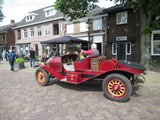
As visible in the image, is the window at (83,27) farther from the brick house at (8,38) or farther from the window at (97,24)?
the brick house at (8,38)

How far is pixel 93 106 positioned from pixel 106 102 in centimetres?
49


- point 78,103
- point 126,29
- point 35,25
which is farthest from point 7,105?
point 35,25

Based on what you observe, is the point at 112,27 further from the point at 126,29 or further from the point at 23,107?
the point at 23,107

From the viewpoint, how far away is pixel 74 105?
3961mm

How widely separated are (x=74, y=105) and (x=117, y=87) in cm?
133

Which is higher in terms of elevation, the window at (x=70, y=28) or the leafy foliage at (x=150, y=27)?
the window at (x=70, y=28)

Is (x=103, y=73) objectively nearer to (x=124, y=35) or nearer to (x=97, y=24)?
(x=124, y=35)

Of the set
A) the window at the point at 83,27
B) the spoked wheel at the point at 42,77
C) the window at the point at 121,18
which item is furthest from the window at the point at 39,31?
the spoked wheel at the point at 42,77

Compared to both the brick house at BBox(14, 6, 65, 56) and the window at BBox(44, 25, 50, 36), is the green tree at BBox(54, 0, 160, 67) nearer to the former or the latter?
the brick house at BBox(14, 6, 65, 56)

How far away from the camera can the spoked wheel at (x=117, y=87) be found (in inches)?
159

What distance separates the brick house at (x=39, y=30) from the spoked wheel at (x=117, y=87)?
653 inches

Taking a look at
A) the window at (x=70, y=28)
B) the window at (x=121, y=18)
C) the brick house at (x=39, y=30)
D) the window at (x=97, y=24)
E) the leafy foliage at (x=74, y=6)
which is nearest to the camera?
the leafy foliage at (x=74, y=6)

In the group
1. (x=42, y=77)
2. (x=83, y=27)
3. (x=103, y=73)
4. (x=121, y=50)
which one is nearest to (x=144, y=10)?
(x=121, y=50)

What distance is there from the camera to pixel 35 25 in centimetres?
2452
